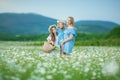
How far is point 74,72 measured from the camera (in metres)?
5.90

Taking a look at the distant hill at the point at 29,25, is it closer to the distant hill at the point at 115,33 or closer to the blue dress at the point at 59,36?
the distant hill at the point at 115,33

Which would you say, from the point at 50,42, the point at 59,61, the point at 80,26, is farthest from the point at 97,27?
the point at 59,61

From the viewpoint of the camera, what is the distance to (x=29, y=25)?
2050cm

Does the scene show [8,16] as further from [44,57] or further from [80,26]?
[44,57]

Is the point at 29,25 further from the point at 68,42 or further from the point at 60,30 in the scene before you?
the point at 68,42

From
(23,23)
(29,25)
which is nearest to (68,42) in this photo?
(23,23)

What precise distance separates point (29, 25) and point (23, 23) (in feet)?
1.64

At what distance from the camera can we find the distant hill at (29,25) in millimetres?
18156

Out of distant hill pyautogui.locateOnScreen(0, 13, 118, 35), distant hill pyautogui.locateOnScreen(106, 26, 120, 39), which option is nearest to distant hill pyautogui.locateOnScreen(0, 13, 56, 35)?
distant hill pyautogui.locateOnScreen(0, 13, 118, 35)

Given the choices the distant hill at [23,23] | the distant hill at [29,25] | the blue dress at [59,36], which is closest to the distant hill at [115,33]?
the distant hill at [29,25]

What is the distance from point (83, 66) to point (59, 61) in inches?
30.4

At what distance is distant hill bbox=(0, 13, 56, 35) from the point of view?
18156 mm

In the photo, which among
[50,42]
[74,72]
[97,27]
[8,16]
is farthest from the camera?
[97,27]

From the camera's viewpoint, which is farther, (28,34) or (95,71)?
(28,34)
